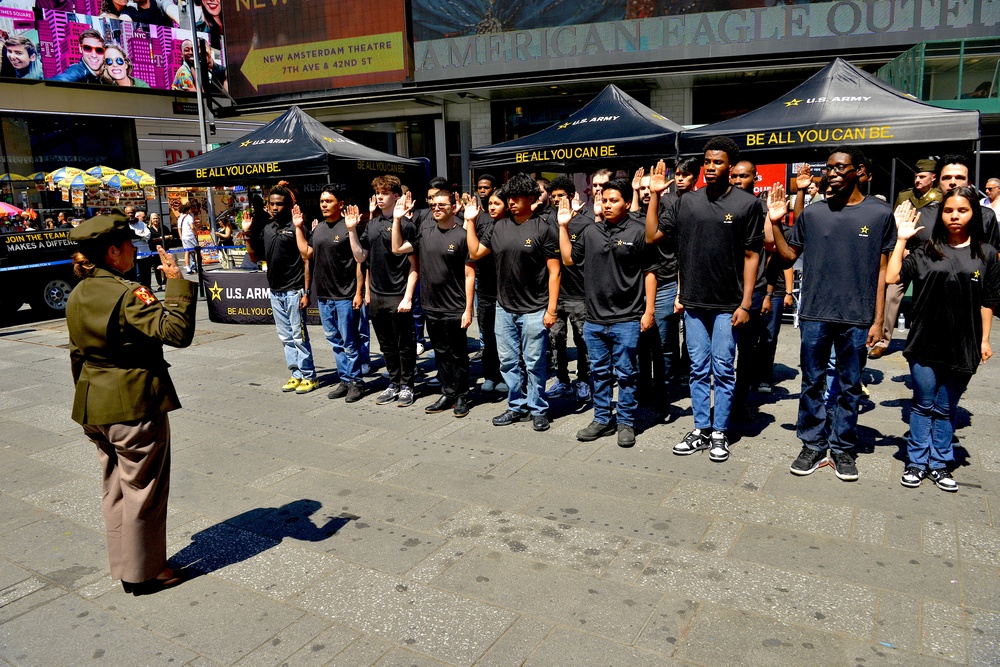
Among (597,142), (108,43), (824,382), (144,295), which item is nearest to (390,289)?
(597,142)

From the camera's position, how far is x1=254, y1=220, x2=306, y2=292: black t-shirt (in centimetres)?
743

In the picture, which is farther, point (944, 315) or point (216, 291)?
point (216, 291)

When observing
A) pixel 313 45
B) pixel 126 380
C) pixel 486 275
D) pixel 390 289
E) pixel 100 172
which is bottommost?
pixel 126 380

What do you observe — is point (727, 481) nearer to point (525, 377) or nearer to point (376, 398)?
point (525, 377)

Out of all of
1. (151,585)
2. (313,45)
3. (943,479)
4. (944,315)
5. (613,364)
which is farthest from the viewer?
(313,45)

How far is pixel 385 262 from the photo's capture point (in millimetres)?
6945

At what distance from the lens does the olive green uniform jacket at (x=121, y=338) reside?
138 inches

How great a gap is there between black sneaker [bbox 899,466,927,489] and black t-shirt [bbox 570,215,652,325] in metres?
2.09

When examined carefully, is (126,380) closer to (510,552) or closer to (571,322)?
(510,552)

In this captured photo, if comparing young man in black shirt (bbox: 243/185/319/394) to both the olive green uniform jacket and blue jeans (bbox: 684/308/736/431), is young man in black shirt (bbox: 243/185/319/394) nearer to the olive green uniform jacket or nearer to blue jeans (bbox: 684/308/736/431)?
the olive green uniform jacket

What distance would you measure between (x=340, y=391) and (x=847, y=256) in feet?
15.9

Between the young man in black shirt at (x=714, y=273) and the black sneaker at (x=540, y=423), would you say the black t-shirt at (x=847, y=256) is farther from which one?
the black sneaker at (x=540, y=423)

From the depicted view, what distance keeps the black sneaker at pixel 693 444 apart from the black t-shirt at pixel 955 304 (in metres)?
1.55

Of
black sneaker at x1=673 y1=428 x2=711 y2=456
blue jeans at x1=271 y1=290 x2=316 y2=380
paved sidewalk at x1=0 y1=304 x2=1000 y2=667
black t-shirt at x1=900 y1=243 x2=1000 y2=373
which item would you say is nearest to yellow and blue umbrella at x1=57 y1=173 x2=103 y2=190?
blue jeans at x1=271 y1=290 x2=316 y2=380
